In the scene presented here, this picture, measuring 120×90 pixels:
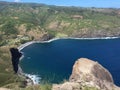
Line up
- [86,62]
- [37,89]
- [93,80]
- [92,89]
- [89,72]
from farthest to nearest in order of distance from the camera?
1. [86,62]
2. [89,72]
3. [93,80]
4. [37,89]
5. [92,89]

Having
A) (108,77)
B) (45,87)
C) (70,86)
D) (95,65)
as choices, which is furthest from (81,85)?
(108,77)

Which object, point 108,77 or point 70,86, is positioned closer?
point 70,86

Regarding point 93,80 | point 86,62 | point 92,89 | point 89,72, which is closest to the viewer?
point 92,89

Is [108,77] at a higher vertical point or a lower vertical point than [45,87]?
lower

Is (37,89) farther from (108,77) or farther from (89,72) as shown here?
(108,77)

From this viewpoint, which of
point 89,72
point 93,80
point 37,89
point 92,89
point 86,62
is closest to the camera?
point 92,89

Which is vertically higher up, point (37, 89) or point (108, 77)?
point (37, 89)

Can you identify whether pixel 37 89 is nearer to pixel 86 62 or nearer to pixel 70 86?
pixel 70 86

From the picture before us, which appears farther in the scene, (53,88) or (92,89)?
(53,88)

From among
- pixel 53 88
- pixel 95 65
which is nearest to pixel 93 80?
pixel 95 65
